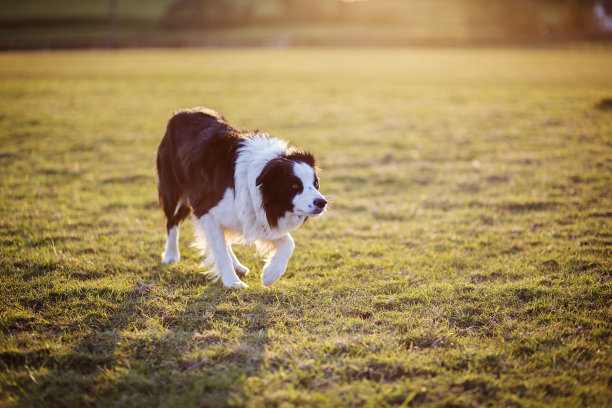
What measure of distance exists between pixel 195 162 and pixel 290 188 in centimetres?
126

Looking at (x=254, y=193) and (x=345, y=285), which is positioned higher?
(x=254, y=193)

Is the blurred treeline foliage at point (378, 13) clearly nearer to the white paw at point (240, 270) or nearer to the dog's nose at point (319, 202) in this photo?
the white paw at point (240, 270)

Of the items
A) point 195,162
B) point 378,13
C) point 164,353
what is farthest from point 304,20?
point 164,353

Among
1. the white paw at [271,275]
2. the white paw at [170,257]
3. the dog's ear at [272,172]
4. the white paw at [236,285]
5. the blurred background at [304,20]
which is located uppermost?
the blurred background at [304,20]

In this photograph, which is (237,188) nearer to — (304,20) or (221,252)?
(221,252)

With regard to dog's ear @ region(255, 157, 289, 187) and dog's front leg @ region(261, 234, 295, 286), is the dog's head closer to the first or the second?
dog's ear @ region(255, 157, 289, 187)

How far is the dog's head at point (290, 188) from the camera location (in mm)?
4664

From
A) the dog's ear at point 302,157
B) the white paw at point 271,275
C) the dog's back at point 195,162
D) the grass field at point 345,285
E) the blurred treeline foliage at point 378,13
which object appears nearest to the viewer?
the grass field at point 345,285

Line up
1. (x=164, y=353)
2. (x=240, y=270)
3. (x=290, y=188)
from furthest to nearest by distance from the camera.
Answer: (x=240, y=270) < (x=290, y=188) < (x=164, y=353)

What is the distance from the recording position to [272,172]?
15.4ft

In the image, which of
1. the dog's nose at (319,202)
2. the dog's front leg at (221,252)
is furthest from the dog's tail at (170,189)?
the dog's nose at (319,202)

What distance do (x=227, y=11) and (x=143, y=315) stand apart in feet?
290

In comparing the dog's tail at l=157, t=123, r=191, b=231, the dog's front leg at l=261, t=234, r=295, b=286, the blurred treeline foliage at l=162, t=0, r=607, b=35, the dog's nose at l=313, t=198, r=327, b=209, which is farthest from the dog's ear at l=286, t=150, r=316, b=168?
the blurred treeline foliage at l=162, t=0, r=607, b=35

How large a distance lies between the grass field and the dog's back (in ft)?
2.73
